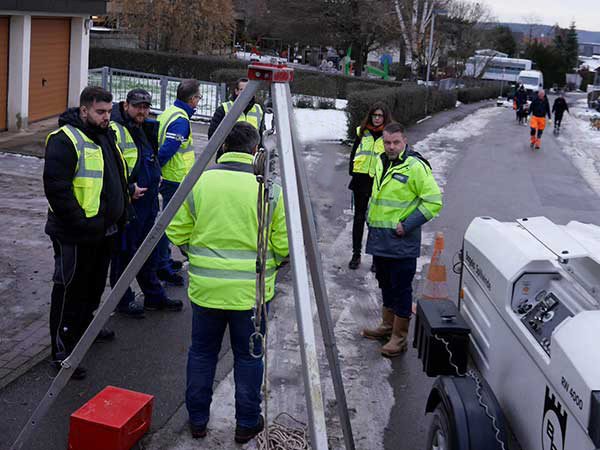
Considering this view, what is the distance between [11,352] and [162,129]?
2.47 metres

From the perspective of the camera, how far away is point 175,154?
7855mm

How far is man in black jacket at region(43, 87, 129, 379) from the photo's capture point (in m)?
5.72

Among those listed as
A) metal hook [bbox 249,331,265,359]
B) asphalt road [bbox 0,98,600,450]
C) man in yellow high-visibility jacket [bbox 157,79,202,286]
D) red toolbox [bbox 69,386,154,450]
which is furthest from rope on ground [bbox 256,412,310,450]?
man in yellow high-visibility jacket [bbox 157,79,202,286]

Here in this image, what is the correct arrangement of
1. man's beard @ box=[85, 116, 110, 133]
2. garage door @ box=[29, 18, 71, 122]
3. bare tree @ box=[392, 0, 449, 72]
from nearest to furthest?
man's beard @ box=[85, 116, 110, 133], garage door @ box=[29, 18, 71, 122], bare tree @ box=[392, 0, 449, 72]

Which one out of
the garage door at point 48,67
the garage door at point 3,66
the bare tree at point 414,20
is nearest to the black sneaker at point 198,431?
the garage door at point 3,66

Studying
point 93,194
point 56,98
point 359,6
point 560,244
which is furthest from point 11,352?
point 359,6

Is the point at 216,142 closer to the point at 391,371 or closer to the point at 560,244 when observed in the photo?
the point at 560,244

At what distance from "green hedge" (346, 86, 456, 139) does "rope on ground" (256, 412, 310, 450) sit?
51.5 feet

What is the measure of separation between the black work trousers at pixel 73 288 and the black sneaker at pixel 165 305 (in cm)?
145

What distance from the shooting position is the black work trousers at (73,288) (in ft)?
19.4

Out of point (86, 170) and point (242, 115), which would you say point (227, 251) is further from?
point (242, 115)

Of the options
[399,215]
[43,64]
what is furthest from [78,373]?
[43,64]

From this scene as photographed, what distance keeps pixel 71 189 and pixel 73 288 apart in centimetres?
74

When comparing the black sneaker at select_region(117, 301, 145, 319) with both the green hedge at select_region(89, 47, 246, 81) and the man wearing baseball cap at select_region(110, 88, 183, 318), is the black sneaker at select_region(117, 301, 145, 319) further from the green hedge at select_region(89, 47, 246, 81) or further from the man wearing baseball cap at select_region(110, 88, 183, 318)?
the green hedge at select_region(89, 47, 246, 81)
